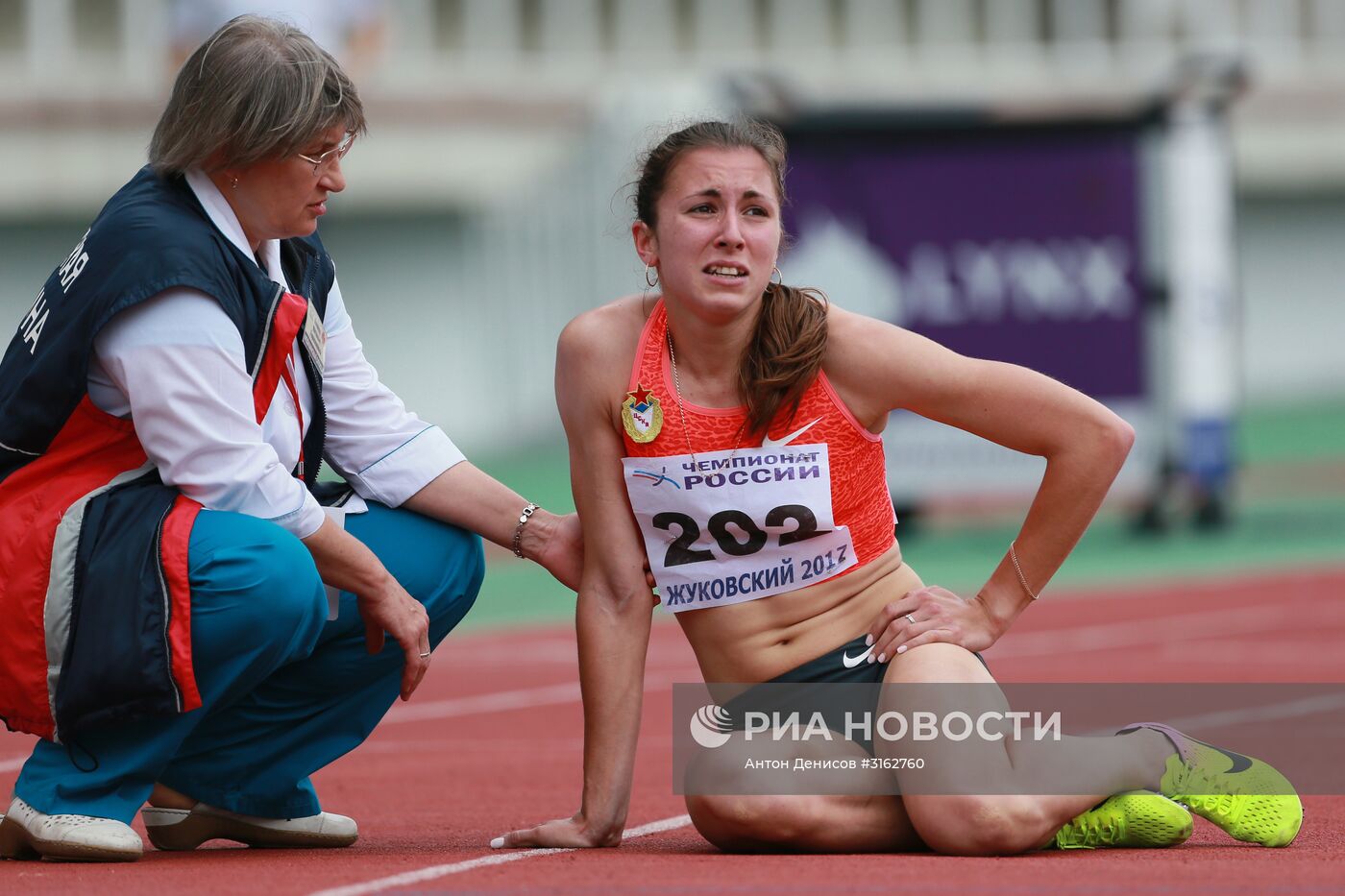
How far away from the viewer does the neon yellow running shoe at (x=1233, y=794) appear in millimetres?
4344

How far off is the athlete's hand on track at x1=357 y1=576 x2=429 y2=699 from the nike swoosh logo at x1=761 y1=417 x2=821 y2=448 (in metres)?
0.82

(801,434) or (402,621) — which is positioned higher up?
(801,434)

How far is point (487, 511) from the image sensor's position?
4.89 metres

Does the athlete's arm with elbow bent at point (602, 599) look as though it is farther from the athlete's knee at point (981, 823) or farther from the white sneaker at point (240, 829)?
the athlete's knee at point (981, 823)

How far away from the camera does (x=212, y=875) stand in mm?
4113

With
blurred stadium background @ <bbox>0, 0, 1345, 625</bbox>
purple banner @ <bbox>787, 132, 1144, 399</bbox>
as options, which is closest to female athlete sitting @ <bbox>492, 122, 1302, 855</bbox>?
purple banner @ <bbox>787, 132, 1144, 399</bbox>

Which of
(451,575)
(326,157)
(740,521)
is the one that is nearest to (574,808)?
(451,575)

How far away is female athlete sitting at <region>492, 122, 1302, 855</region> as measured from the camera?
436cm

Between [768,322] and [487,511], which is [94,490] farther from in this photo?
[768,322]

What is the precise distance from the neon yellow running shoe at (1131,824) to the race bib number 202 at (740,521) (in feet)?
2.41

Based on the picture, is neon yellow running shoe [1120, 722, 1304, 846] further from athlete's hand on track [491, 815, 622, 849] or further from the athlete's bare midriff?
athlete's hand on track [491, 815, 622, 849]

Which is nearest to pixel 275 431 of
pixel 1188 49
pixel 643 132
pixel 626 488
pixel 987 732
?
pixel 626 488

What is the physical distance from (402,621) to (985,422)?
1301 mm

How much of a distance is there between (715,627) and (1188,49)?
25.7m
